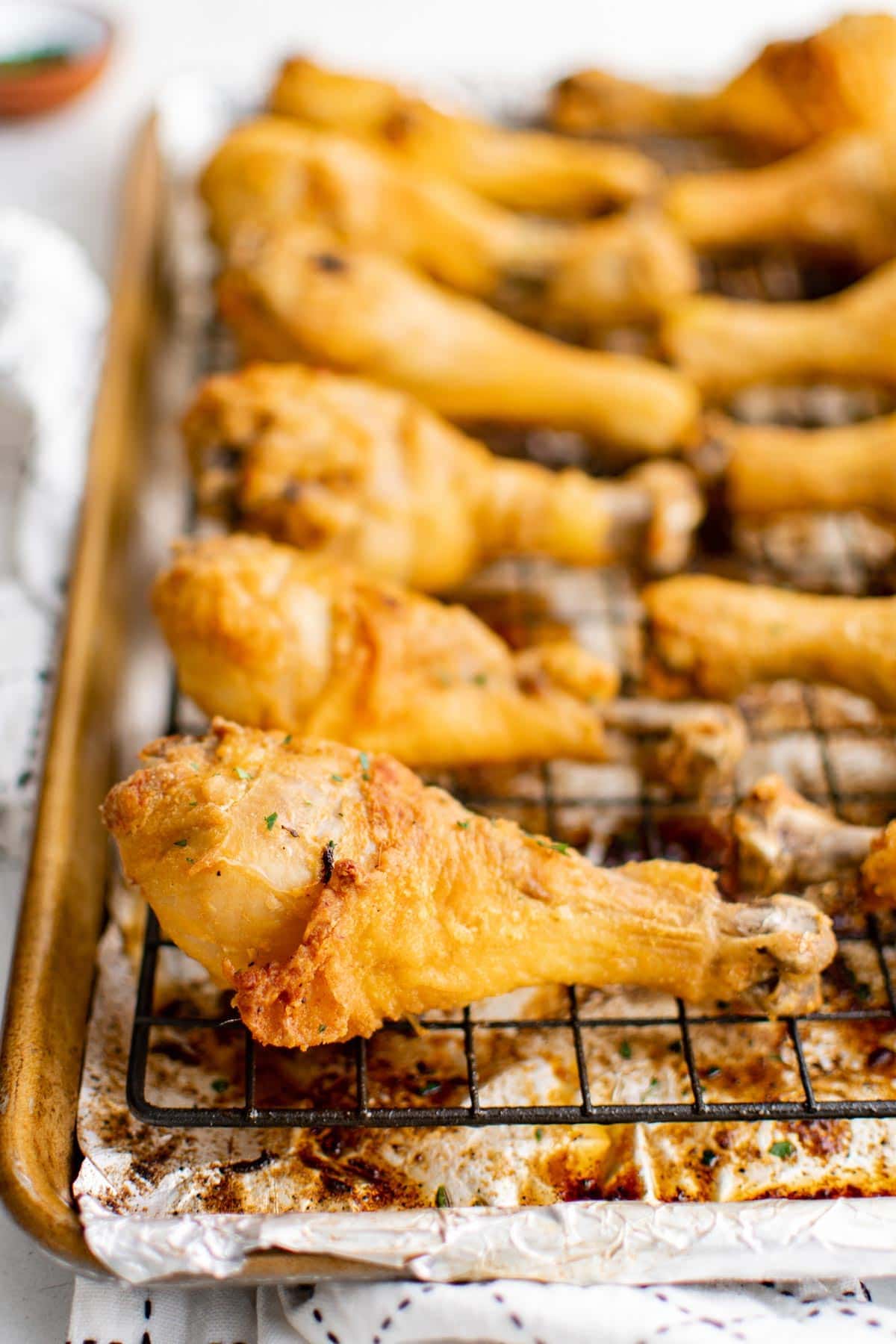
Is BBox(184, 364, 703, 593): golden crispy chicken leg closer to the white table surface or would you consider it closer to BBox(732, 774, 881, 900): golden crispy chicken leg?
BBox(732, 774, 881, 900): golden crispy chicken leg

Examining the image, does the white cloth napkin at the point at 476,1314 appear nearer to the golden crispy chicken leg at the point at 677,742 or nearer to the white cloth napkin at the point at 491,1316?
the white cloth napkin at the point at 491,1316

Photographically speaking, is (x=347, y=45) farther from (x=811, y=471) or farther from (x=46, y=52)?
(x=811, y=471)

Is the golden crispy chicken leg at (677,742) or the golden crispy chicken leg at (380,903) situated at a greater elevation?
the golden crispy chicken leg at (380,903)

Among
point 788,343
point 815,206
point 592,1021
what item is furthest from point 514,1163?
point 815,206

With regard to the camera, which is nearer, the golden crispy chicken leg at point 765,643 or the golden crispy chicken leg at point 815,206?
the golden crispy chicken leg at point 765,643

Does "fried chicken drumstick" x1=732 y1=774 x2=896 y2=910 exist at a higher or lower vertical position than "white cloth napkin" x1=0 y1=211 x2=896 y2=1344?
higher

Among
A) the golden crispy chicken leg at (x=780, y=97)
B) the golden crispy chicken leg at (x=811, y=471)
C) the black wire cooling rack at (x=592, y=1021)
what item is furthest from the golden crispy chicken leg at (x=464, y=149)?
the black wire cooling rack at (x=592, y=1021)

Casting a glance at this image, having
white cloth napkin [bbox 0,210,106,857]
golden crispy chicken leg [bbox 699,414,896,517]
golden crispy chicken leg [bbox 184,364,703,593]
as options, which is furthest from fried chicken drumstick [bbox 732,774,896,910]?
white cloth napkin [bbox 0,210,106,857]
